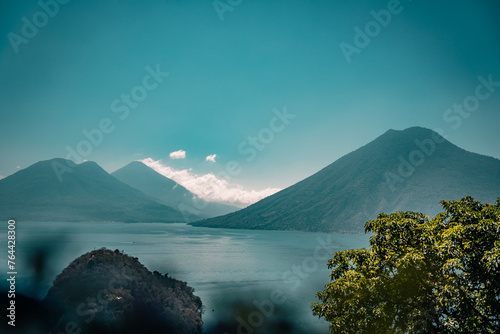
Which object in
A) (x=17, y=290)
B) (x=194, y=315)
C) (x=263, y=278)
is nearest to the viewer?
(x=194, y=315)

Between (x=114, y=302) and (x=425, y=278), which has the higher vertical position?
(x=425, y=278)

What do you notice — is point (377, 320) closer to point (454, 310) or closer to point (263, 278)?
point (454, 310)

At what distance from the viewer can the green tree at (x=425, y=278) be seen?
9180 mm

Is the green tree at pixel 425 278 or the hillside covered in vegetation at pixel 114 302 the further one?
the hillside covered in vegetation at pixel 114 302

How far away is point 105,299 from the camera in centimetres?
2625

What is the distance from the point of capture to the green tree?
9.18 meters

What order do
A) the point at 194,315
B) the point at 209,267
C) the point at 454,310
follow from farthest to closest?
the point at 209,267
the point at 194,315
the point at 454,310

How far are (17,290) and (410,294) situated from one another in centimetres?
4831

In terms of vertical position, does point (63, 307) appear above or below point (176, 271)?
above

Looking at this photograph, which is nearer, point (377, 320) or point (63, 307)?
point (377, 320)

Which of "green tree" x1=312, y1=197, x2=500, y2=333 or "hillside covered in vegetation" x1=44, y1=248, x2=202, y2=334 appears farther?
"hillside covered in vegetation" x1=44, y1=248, x2=202, y2=334

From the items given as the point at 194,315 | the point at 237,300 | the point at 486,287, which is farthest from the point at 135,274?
the point at 486,287

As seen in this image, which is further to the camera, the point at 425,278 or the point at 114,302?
the point at 114,302

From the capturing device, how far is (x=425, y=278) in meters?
10.9
